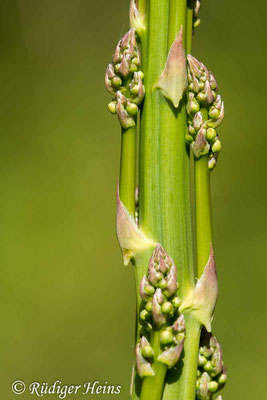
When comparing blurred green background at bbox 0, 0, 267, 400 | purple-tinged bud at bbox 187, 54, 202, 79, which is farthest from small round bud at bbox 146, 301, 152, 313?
blurred green background at bbox 0, 0, 267, 400

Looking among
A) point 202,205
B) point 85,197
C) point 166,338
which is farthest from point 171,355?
point 85,197

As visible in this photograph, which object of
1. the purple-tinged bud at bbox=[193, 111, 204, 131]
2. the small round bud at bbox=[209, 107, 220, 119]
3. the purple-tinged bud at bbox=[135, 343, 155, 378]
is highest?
the small round bud at bbox=[209, 107, 220, 119]

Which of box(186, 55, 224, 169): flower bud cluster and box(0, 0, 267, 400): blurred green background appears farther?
box(0, 0, 267, 400): blurred green background

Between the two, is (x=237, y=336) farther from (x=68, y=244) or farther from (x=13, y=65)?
(x=13, y=65)

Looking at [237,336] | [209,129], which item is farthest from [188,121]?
[237,336]

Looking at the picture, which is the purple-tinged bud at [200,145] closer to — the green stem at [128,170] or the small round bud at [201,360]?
the green stem at [128,170]

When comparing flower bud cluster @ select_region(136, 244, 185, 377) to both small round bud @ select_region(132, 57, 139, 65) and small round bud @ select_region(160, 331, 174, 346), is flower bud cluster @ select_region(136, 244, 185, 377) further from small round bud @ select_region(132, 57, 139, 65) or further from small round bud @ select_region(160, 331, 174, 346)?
small round bud @ select_region(132, 57, 139, 65)
